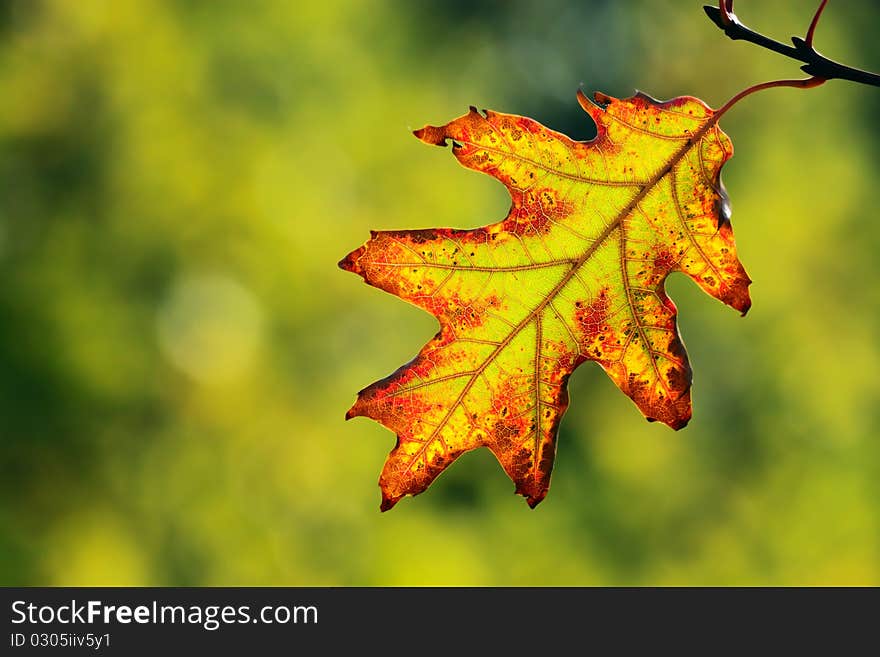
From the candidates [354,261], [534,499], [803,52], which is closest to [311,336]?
[354,261]

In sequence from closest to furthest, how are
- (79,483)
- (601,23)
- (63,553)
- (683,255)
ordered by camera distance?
(683,255) < (63,553) < (79,483) < (601,23)

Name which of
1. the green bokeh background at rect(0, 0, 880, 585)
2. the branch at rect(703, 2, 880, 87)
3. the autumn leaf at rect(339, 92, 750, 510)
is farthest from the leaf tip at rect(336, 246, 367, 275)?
the green bokeh background at rect(0, 0, 880, 585)

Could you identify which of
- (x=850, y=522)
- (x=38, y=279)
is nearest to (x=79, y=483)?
(x=38, y=279)

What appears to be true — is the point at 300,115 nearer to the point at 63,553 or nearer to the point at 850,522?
the point at 63,553

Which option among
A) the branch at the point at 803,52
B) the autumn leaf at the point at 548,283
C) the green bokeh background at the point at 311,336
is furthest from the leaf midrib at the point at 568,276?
the green bokeh background at the point at 311,336

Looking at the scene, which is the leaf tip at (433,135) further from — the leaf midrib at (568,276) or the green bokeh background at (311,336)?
the green bokeh background at (311,336)

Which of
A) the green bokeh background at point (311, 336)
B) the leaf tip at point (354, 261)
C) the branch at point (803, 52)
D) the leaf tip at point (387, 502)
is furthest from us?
the green bokeh background at point (311, 336)

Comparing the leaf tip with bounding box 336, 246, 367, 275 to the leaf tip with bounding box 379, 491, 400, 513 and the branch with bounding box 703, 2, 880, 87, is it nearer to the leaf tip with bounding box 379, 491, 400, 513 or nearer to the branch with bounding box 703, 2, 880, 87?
the leaf tip with bounding box 379, 491, 400, 513
